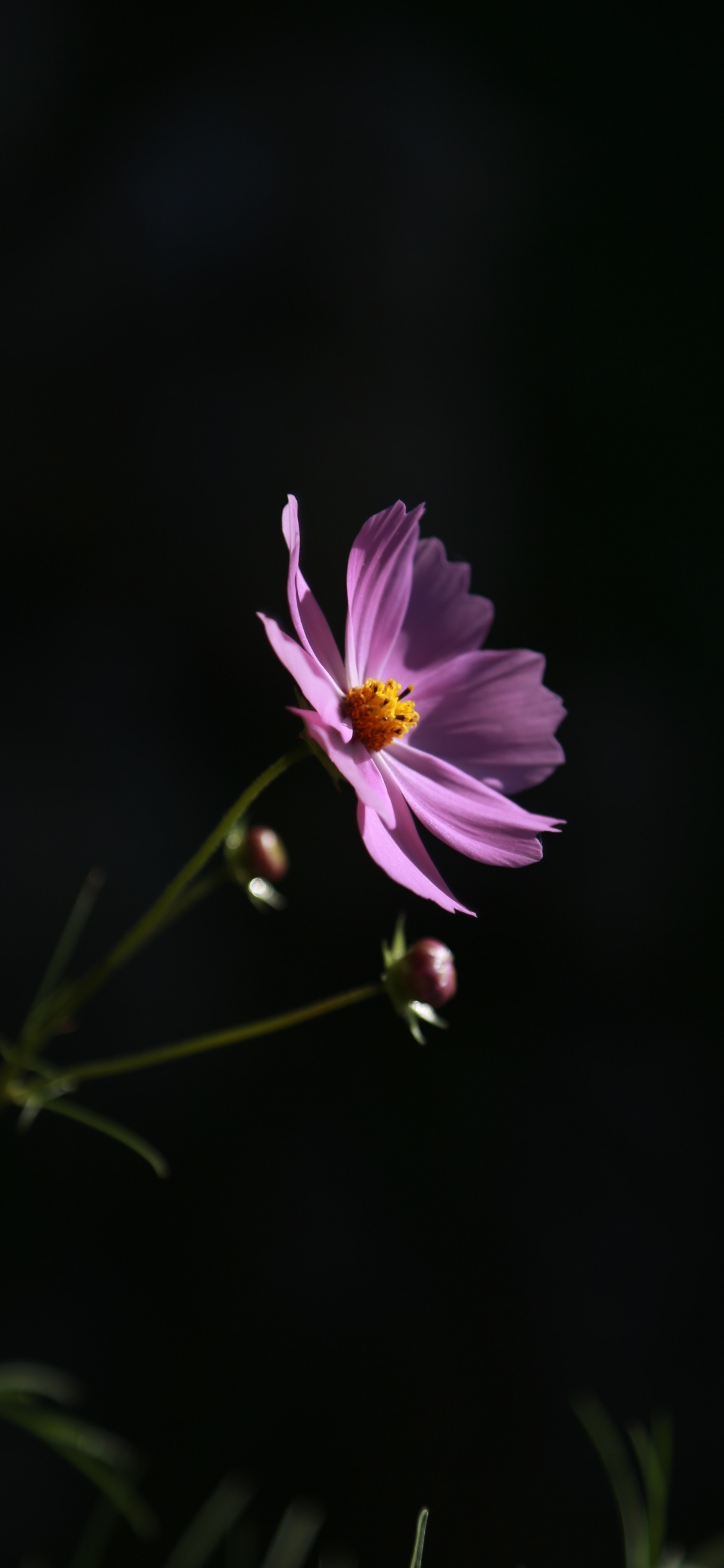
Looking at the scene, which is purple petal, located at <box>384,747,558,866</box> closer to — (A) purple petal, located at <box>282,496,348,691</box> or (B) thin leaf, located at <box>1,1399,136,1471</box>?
(A) purple petal, located at <box>282,496,348,691</box>

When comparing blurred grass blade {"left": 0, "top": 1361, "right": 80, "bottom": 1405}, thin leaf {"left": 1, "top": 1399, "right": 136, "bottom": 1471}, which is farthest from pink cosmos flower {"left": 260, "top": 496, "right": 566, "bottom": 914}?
blurred grass blade {"left": 0, "top": 1361, "right": 80, "bottom": 1405}

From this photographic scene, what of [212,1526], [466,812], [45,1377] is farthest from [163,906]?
[45,1377]

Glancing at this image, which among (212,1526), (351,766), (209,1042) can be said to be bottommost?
(212,1526)

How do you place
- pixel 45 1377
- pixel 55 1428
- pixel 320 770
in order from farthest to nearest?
pixel 320 770
pixel 45 1377
pixel 55 1428

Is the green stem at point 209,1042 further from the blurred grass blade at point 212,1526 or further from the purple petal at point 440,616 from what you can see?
the blurred grass blade at point 212,1526

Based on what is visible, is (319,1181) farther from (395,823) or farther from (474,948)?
(395,823)

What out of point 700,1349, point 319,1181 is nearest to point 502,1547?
point 700,1349

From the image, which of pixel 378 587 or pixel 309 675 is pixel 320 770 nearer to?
pixel 378 587

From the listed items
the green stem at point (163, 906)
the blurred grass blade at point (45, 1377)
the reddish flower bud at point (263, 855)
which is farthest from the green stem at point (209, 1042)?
the blurred grass blade at point (45, 1377)
